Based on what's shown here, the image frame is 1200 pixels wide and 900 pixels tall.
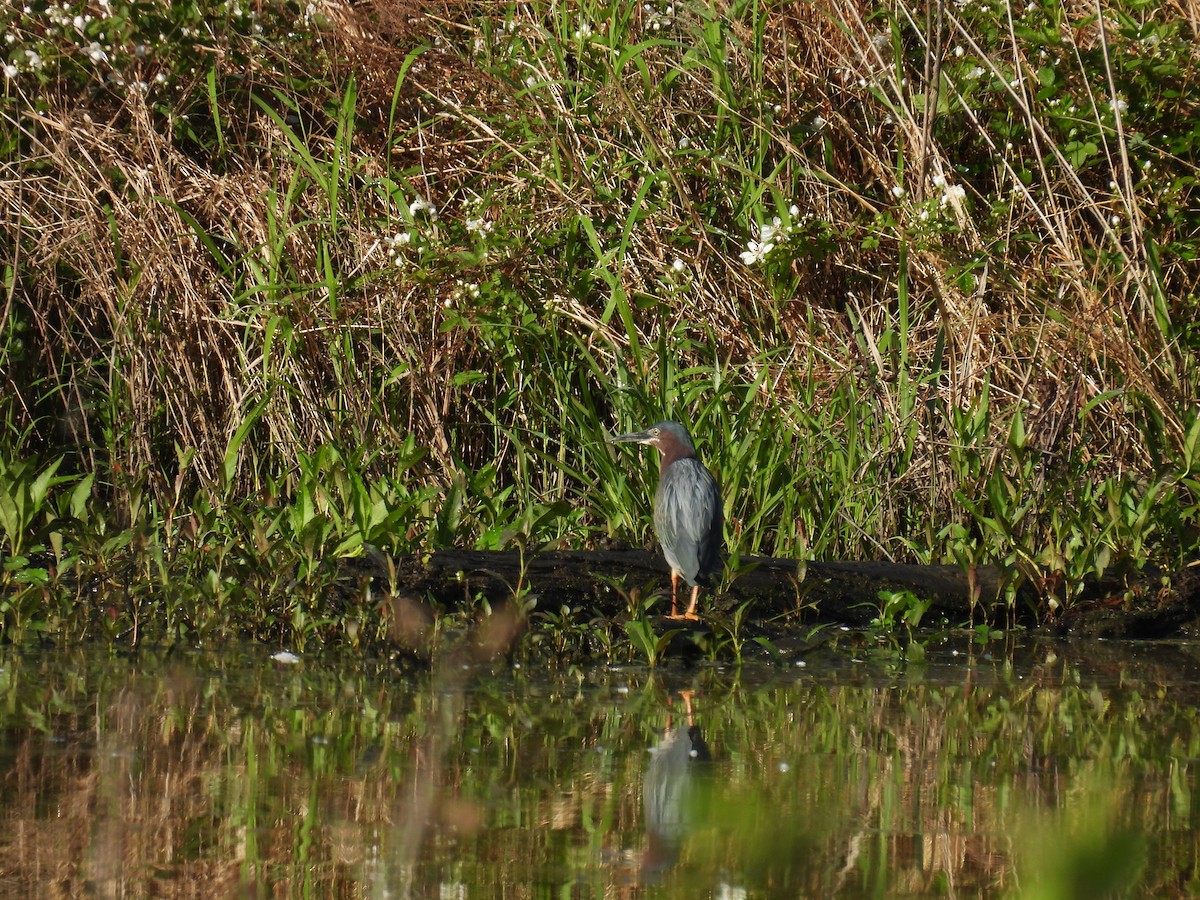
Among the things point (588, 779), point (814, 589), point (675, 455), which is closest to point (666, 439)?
point (675, 455)

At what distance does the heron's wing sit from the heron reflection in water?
40.2 inches

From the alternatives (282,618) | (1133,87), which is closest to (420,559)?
(282,618)

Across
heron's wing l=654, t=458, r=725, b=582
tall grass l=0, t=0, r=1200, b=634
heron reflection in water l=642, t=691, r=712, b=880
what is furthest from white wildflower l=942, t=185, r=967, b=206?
heron reflection in water l=642, t=691, r=712, b=880

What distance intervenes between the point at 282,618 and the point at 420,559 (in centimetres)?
45

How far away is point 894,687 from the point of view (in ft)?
13.1

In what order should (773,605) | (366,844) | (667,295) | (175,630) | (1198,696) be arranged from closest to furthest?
(366,844) → (1198,696) → (175,630) → (773,605) → (667,295)

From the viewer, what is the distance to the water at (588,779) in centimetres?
227

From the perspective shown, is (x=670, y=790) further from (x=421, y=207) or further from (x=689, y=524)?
(x=421, y=207)

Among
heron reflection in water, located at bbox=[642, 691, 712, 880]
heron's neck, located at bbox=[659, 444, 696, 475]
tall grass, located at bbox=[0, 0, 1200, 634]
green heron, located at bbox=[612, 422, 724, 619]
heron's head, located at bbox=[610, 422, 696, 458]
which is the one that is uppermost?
tall grass, located at bbox=[0, 0, 1200, 634]

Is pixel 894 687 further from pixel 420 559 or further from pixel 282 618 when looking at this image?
pixel 282 618

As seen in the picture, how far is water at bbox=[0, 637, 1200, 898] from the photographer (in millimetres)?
2270

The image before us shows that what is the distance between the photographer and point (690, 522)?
4.59 m

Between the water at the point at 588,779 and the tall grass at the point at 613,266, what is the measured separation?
1278 mm

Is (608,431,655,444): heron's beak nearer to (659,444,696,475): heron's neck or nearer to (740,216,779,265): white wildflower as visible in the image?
(659,444,696,475): heron's neck
